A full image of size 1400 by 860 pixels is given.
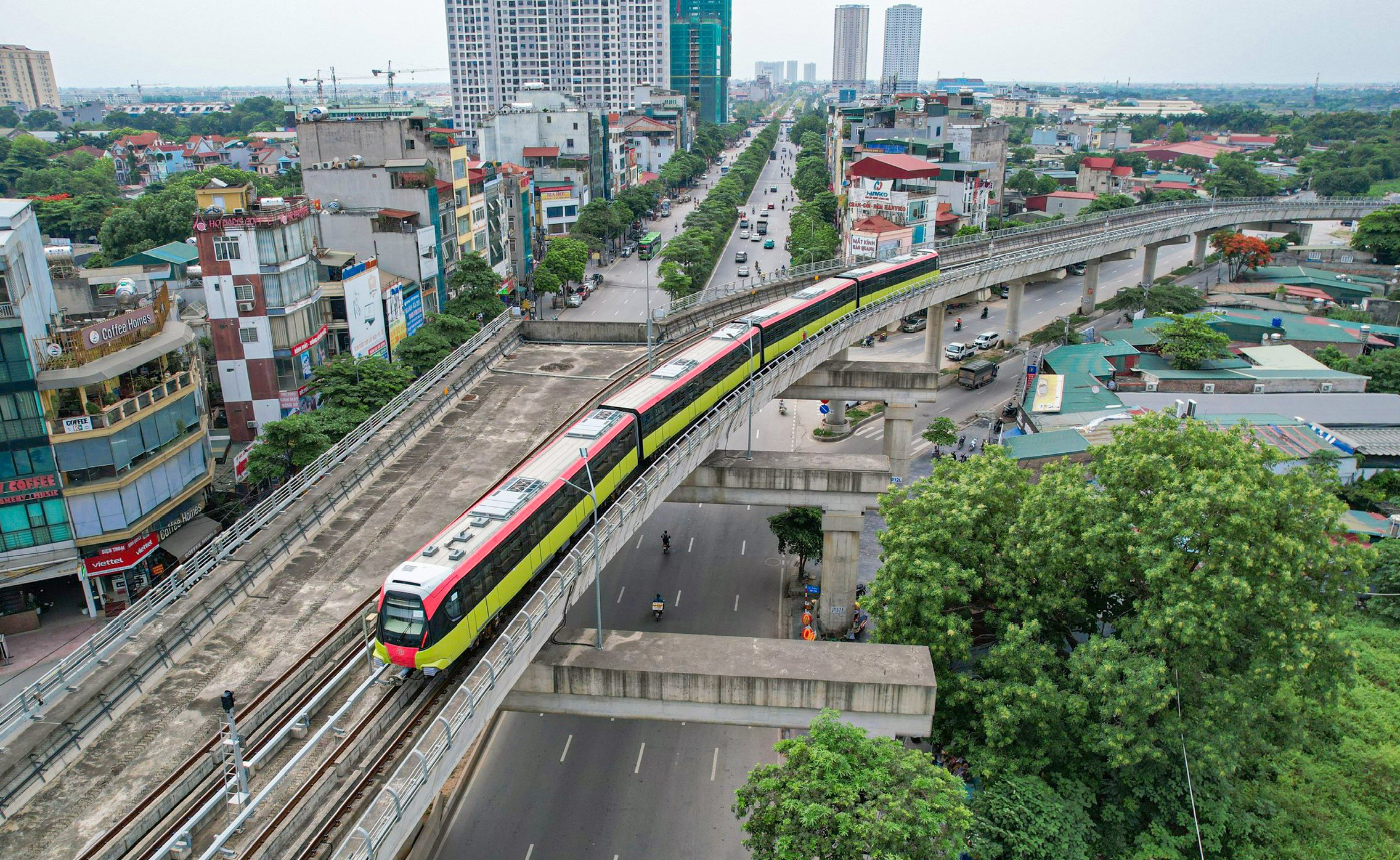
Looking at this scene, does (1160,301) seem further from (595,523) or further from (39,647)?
(39,647)

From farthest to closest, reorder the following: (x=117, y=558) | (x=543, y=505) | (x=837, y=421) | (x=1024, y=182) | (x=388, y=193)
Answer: (x=1024, y=182) → (x=388, y=193) → (x=837, y=421) → (x=117, y=558) → (x=543, y=505)

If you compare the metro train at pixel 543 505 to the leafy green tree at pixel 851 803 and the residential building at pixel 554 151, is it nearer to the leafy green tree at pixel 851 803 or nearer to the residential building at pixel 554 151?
the leafy green tree at pixel 851 803

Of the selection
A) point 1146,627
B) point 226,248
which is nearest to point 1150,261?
point 1146,627

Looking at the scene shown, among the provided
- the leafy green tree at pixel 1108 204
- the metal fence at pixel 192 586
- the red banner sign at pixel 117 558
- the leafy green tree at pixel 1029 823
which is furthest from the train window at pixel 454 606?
the leafy green tree at pixel 1108 204

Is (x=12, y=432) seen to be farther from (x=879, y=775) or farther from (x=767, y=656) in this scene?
(x=879, y=775)

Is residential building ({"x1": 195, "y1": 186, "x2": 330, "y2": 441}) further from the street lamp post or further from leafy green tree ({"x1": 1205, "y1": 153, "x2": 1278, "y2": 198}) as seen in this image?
leafy green tree ({"x1": 1205, "y1": 153, "x2": 1278, "y2": 198})
